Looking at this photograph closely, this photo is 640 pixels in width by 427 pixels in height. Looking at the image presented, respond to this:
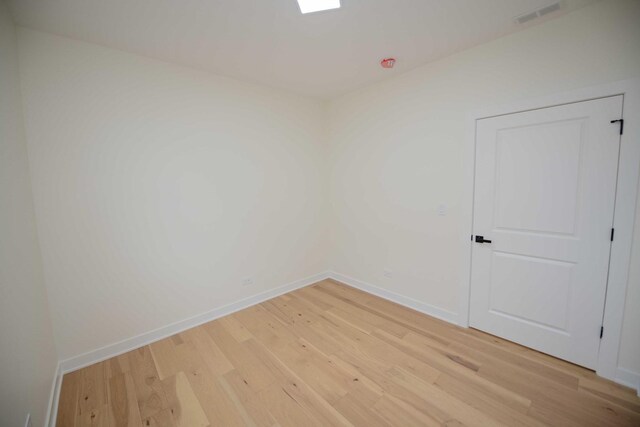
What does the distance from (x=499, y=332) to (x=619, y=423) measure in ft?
2.91

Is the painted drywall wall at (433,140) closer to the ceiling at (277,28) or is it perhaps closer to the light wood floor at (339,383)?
the ceiling at (277,28)

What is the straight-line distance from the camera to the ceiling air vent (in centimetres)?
178

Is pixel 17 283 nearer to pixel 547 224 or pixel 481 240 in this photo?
pixel 481 240

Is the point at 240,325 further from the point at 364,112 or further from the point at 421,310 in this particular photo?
the point at 364,112

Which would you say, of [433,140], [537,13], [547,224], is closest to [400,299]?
[547,224]

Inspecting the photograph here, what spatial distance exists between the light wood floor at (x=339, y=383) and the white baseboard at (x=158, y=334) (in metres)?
0.07

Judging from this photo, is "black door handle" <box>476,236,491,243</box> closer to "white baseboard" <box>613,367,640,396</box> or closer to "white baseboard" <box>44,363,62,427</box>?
"white baseboard" <box>613,367,640,396</box>

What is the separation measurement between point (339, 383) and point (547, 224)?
2.13 meters

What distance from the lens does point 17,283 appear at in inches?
55.7

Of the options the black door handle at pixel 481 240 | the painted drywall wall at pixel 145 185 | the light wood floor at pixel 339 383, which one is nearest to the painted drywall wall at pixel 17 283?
the painted drywall wall at pixel 145 185

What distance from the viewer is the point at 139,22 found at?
1.85 meters

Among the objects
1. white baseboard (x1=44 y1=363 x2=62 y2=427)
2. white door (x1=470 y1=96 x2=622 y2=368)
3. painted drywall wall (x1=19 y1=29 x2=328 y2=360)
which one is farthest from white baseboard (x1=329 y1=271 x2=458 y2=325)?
white baseboard (x1=44 y1=363 x2=62 y2=427)

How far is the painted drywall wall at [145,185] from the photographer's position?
198 cm

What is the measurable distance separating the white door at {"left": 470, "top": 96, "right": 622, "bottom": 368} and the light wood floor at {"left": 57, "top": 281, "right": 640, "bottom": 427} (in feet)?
0.94
